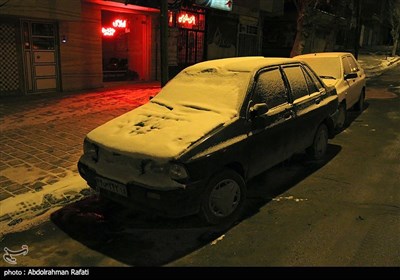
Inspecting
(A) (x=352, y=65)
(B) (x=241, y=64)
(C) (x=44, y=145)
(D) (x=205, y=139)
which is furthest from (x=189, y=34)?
(D) (x=205, y=139)

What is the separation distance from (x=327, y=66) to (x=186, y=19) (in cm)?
899

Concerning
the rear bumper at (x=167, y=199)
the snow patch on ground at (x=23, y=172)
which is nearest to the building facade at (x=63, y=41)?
the snow patch on ground at (x=23, y=172)

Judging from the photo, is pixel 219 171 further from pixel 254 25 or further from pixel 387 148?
pixel 254 25

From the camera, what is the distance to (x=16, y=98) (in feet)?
35.4

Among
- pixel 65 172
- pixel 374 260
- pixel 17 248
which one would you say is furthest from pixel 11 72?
pixel 374 260

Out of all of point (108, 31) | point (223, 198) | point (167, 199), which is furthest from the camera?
point (108, 31)

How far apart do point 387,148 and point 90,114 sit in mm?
6691

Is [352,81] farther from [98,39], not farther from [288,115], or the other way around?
[98,39]

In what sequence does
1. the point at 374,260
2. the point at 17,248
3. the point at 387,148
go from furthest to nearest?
1. the point at 387,148
2. the point at 17,248
3. the point at 374,260

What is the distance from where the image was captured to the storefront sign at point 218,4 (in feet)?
51.2

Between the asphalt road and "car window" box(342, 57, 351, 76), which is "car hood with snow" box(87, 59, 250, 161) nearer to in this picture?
the asphalt road

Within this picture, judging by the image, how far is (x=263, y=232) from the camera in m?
4.07

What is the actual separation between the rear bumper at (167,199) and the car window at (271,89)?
155 centimetres

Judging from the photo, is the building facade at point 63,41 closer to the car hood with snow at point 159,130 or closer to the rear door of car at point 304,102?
the car hood with snow at point 159,130
